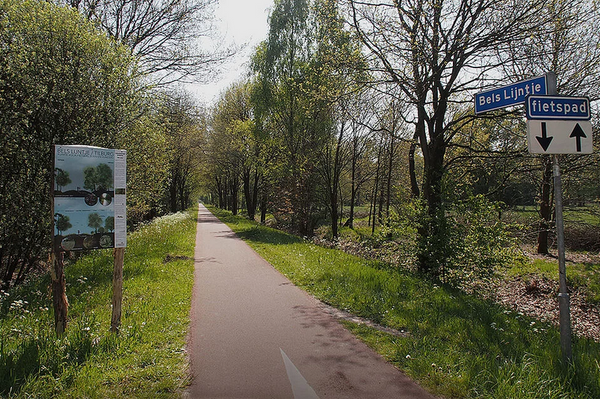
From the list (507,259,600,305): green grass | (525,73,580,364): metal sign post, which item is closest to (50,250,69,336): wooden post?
(525,73,580,364): metal sign post

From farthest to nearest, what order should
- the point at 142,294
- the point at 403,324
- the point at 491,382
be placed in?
1. the point at 142,294
2. the point at 403,324
3. the point at 491,382

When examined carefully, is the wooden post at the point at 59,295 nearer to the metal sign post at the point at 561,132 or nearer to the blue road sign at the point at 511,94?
the metal sign post at the point at 561,132

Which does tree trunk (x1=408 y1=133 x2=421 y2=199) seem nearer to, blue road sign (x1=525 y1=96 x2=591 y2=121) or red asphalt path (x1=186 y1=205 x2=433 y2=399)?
red asphalt path (x1=186 y1=205 x2=433 y2=399)

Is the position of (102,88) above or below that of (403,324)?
above

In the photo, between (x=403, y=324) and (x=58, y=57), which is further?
(x=58, y=57)

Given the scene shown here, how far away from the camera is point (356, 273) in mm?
8516

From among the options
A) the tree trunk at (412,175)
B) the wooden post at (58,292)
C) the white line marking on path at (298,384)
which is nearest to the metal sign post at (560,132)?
the white line marking on path at (298,384)

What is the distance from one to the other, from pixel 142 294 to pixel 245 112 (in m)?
26.7

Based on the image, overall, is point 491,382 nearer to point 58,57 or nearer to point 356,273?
point 356,273

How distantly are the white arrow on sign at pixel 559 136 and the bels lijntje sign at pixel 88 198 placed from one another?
16.3 feet

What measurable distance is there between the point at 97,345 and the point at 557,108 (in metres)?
5.91

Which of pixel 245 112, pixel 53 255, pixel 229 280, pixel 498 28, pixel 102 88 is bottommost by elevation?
pixel 229 280

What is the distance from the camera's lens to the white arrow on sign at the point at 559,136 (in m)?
3.93

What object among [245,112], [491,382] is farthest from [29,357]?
[245,112]
